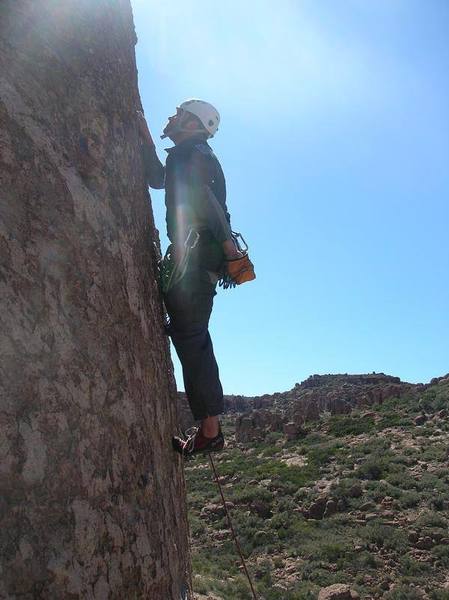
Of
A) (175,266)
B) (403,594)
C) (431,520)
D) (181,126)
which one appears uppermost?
(181,126)

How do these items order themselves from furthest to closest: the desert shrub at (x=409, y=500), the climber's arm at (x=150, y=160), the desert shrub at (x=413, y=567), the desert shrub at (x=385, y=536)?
the desert shrub at (x=409, y=500), the desert shrub at (x=385, y=536), the desert shrub at (x=413, y=567), the climber's arm at (x=150, y=160)

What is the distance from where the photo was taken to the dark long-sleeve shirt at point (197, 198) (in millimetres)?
3180

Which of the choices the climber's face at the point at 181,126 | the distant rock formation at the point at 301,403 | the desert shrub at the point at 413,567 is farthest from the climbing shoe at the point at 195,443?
the distant rock formation at the point at 301,403

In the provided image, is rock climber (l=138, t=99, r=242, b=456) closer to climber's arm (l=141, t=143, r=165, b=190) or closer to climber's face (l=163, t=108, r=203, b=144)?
climber's arm (l=141, t=143, r=165, b=190)

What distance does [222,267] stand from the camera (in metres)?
3.26

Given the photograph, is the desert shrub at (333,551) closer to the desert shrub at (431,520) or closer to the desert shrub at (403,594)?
the desert shrub at (403,594)

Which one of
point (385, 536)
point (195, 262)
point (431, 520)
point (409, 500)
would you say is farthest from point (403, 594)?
point (195, 262)

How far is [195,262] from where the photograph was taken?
3150mm

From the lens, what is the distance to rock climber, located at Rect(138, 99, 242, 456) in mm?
3068

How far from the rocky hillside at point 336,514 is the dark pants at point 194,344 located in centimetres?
1081

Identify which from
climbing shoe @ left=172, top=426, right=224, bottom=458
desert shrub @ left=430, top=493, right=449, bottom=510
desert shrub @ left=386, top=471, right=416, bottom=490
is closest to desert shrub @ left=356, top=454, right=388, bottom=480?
desert shrub @ left=386, top=471, right=416, bottom=490

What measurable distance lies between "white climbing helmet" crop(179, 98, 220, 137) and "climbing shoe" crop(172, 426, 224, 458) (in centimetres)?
171

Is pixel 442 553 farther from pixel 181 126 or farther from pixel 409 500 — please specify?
pixel 181 126

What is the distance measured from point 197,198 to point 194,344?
0.75 metres
